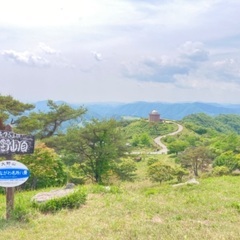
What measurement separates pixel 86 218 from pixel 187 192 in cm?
539

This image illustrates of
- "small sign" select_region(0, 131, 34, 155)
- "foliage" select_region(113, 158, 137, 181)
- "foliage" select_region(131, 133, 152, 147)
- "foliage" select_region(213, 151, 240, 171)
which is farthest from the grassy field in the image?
"foliage" select_region(131, 133, 152, 147)

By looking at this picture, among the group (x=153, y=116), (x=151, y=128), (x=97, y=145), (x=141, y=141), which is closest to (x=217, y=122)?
(x=153, y=116)

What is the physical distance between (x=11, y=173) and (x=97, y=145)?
20.0 m

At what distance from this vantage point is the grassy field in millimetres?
7289

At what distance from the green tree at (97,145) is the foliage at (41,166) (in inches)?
254

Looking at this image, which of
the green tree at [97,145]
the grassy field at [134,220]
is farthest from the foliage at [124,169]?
the grassy field at [134,220]

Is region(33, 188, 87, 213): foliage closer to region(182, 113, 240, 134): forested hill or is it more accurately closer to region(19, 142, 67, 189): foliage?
region(19, 142, 67, 189): foliage

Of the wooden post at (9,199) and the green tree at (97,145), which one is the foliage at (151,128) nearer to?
the green tree at (97,145)

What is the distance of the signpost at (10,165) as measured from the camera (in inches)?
346

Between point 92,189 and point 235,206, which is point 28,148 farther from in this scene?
point 235,206

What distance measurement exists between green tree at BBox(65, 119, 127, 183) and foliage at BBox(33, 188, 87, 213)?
17.6m

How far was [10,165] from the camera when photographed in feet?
→ 29.3

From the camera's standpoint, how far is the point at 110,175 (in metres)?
30.1

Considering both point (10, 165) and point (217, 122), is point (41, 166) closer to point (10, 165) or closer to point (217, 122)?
point (10, 165)
